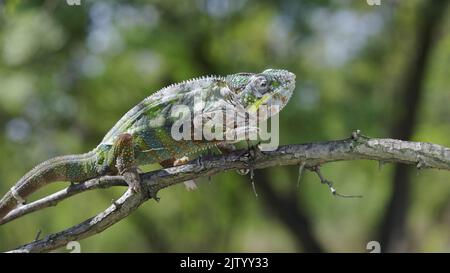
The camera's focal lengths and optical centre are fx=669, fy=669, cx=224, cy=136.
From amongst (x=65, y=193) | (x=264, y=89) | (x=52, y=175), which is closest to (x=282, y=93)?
(x=264, y=89)

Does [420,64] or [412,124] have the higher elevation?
[420,64]

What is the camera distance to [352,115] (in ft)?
49.3

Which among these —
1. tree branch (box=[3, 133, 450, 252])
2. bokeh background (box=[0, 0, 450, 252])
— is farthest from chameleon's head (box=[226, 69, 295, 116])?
bokeh background (box=[0, 0, 450, 252])

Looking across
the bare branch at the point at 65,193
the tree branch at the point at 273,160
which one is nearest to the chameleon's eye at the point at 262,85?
the tree branch at the point at 273,160

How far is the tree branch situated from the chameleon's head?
0.57 meters

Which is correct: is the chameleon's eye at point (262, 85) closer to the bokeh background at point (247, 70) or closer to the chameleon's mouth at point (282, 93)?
the chameleon's mouth at point (282, 93)

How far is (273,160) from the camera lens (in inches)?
186

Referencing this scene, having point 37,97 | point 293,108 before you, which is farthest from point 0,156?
point 293,108

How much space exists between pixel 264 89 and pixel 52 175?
1.83 metres

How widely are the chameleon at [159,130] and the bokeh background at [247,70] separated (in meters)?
7.46

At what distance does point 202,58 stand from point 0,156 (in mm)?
7205

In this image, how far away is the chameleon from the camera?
5.12 metres

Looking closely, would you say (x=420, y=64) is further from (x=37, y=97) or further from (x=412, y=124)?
(x=37, y=97)
